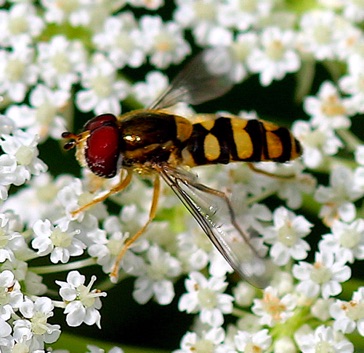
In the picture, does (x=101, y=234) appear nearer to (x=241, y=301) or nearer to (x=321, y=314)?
(x=241, y=301)

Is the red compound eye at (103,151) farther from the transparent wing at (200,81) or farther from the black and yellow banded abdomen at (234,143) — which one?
the transparent wing at (200,81)

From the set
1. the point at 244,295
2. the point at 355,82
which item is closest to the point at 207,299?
the point at 244,295

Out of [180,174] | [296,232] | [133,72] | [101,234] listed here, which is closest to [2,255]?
[101,234]

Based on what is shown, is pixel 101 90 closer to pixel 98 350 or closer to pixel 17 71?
pixel 17 71

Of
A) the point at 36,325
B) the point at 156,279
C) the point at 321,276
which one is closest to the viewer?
the point at 36,325

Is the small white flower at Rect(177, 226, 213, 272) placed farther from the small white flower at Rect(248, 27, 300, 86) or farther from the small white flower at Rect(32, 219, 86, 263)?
the small white flower at Rect(248, 27, 300, 86)

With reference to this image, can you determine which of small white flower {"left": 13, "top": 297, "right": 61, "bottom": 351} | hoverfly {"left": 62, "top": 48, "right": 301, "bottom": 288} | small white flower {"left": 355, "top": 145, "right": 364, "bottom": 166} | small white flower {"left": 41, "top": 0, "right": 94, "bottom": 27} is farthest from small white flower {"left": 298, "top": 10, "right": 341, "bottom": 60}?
small white flower {"left": 13, "top": 297, "right": 61, "bottom": 351}
